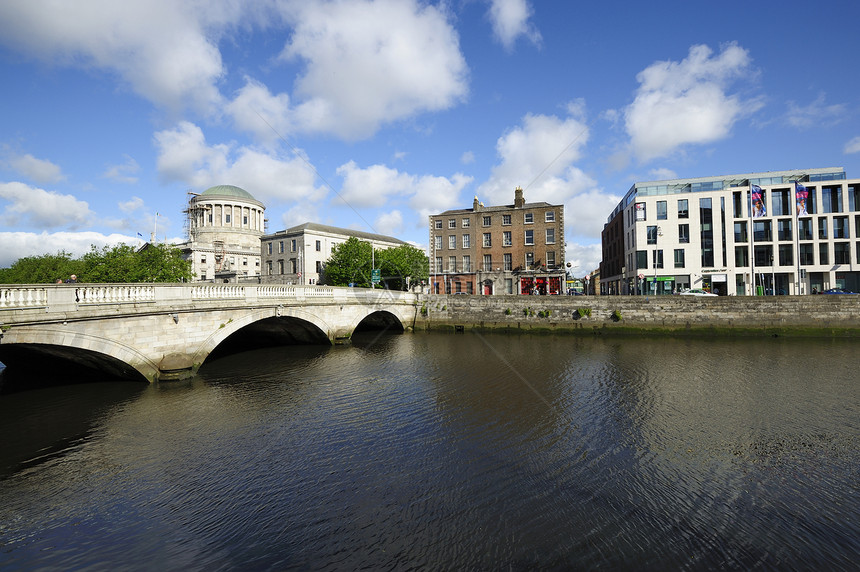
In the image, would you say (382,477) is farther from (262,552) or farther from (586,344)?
(586,344)

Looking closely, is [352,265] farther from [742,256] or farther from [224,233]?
[742,256]

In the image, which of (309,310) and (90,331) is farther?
→ (309,310)

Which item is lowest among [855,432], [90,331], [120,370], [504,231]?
[855,432]

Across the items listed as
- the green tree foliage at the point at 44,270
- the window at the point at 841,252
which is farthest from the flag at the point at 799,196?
the green tree foliage at the point at 44,270

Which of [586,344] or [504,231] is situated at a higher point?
[504,231]

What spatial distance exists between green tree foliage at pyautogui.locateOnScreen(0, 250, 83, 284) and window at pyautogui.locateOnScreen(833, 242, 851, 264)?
93.9 metres

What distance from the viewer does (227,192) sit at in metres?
96.0

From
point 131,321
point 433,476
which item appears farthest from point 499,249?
point 433,476

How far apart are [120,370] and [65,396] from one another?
2.10m

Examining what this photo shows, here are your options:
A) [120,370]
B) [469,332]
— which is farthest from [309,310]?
[469,332]

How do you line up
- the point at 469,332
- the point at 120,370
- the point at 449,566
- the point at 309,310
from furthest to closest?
1. the point at 469,332
2. the point at 309,310
3. the point at 120,370
4. the point at 449,566

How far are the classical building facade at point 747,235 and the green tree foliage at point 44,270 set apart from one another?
75.1 m

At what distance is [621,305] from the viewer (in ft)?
130

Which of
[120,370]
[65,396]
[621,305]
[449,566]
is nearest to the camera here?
[449,566]
